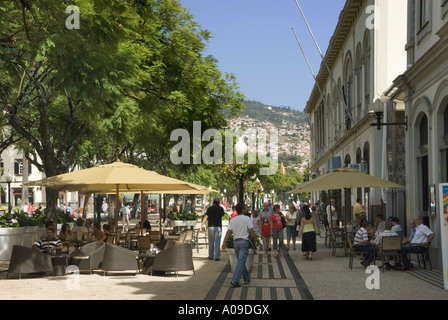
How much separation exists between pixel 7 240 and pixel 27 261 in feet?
16.3

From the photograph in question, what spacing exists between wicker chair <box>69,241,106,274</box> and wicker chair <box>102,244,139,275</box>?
0.48 m

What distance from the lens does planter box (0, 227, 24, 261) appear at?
18375mm

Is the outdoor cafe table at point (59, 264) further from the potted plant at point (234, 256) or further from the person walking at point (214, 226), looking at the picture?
the person walking at point (214, 226)

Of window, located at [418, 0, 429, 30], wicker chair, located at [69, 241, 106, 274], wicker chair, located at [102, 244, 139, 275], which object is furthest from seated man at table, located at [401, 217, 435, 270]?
wicker chair, located at [69, 241, 106, 274]

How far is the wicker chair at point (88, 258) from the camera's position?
15414 mm

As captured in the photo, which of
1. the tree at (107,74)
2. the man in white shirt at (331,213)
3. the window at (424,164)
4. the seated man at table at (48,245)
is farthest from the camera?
the man in white shirt at (331,213)

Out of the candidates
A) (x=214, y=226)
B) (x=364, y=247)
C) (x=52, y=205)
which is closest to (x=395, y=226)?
(x=364, y=247)

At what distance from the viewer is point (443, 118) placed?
1720cm

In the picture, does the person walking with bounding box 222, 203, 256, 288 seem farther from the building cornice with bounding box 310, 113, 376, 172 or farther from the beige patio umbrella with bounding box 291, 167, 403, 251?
the building cornice with bounding box 310, 113, 376, 172

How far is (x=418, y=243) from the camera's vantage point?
16125 mm

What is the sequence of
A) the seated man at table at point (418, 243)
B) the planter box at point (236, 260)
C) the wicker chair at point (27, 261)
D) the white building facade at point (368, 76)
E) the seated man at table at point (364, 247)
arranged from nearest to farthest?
1. the wicker chair at point (27, 261)
2. the planter box at point (236, 260)
3. the seated man at table at point (418, 243)
4. the seated man at table at point (364, 247)
5. the white building facade at point (368, 76)

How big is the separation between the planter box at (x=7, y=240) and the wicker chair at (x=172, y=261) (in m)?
5.49

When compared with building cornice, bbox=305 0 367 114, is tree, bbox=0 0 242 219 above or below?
below

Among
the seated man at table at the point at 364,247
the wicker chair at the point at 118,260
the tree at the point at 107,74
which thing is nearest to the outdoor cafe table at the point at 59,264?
the wicker chair at the point at 118,260
